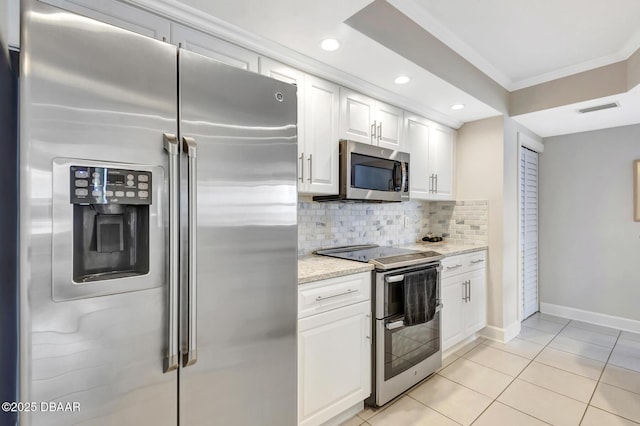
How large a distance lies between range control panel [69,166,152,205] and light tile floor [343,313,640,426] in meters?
1.82

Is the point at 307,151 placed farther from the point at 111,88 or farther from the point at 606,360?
the point at 606,360

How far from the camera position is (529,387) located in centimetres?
227

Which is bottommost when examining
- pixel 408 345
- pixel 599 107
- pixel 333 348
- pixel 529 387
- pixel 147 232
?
pixel 529 387

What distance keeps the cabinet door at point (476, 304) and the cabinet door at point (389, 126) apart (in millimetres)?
1436

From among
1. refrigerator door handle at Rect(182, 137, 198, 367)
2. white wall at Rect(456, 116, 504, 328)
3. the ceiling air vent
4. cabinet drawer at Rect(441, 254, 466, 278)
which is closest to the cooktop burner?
cabinet drawer at Rect(441, 254, 466, 278)

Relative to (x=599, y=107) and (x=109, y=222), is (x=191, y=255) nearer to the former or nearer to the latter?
(x=109, y=222)

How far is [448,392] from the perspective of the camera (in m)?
2.20

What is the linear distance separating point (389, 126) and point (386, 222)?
3.16 ft

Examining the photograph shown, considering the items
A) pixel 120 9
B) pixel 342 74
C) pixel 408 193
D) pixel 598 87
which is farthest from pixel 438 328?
pixel 120 9

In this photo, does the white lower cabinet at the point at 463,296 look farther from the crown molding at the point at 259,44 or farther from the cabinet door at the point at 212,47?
the cabinet door at the point at 212,47

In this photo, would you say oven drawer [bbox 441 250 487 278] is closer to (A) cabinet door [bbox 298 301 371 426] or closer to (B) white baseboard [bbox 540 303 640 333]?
(A) cabinet door [bbox 298 301 371 426]

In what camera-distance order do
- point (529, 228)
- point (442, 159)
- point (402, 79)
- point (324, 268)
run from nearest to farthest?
point (324, 268), point (402, 79), point (442, 159), point (529, 228)

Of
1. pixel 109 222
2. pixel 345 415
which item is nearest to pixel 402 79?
pixel 109 222

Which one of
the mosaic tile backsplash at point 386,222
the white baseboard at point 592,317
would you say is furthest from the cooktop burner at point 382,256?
the white baseboard at point 592,317
